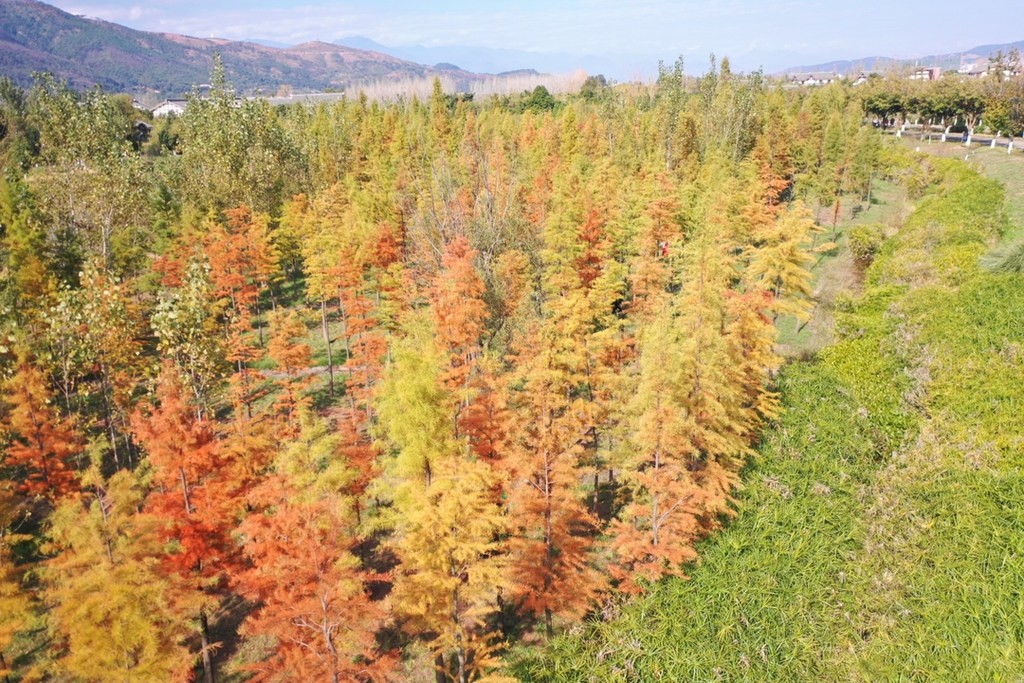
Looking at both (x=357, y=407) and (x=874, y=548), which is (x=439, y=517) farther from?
(x=357, y=407)

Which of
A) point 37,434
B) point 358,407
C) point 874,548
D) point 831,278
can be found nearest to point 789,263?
point 874,548

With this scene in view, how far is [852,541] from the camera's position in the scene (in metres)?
14.6

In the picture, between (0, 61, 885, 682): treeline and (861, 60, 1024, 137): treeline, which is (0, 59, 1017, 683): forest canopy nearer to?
(0, 61, 885, 682): treeline

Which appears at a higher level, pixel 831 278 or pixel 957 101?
pixel 957 101

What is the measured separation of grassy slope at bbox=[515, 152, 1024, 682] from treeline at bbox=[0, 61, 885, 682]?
140cm

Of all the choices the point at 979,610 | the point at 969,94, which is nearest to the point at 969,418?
the point at 979,610

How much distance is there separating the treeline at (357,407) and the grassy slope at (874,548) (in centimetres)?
140

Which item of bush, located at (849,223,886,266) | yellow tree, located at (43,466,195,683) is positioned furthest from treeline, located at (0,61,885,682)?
bush, located at (849,223,886,266)

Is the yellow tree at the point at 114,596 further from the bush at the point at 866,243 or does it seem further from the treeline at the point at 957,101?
the treeline at the point at 957,101

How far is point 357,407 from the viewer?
32531 millimetres

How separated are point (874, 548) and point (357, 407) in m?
25.8

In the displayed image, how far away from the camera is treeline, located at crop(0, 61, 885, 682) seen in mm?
14242

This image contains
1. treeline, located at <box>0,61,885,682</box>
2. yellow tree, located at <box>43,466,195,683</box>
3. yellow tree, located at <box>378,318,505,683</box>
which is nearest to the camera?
yellow tree, located at <box>43,466,195,683</box>

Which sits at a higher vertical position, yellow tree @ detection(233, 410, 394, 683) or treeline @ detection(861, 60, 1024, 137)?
treeline @ detection(861, 60, 1024, 137)
